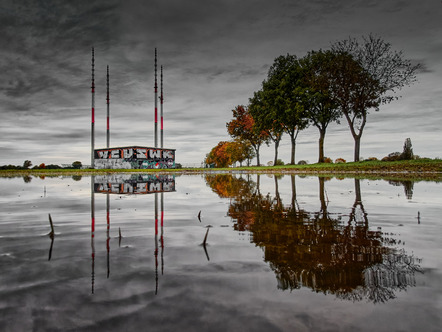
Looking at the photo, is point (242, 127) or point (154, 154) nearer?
point (242, 127)

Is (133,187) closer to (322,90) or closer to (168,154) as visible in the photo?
(322,90)

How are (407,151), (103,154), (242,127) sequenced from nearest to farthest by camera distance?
(407,151) → (242,127) → (103,154)

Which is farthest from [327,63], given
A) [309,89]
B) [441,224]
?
[441,224]

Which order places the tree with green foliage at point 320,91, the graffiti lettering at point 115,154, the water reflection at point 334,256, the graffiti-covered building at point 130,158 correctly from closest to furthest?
the water reflection at point 334,256, the tree with green foliage at point 320,91, the graffiti-covered building at point 130,158, the graffiti lettering at point 115,154

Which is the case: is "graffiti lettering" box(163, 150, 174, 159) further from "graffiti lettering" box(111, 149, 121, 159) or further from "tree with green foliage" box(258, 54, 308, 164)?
"tree with green foliage" box(258, 54, 308, 164)

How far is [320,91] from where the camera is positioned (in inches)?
1676

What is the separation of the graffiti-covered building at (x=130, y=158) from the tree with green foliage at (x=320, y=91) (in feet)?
136

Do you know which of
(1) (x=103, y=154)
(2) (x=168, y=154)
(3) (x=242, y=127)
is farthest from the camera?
(2) (x=168, y=154)

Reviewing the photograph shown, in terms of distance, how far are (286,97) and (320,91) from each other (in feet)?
17.4

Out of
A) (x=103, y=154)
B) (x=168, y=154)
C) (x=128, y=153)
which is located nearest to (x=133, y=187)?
(x=128, y=153)

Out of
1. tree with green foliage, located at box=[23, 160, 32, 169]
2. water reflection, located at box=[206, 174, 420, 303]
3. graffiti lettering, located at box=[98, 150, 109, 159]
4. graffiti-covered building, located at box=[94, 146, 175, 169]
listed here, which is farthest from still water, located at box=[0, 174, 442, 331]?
tree with green foliage, located at box=[23, 160, 32, 169]

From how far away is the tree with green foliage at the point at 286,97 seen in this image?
43.6 meters

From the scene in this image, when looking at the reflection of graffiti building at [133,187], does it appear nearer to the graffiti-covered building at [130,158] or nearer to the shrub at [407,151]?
the shrub at [407,151]

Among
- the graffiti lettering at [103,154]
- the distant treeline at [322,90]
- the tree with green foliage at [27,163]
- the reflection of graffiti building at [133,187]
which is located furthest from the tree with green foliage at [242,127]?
the tree with green foliage at [27,163]
